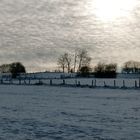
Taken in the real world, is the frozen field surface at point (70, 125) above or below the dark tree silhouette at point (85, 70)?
below

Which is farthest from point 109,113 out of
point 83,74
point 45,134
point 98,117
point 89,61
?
point 89,61

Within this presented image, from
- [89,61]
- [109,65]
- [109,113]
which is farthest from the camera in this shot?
[89,61]

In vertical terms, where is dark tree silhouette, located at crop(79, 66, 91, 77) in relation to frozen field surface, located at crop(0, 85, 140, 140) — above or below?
above

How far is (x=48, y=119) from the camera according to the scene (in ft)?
77.9

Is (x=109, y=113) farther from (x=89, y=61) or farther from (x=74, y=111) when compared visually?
(x=89, y=61)

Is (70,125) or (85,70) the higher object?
(85,70)

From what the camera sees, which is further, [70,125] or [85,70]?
[85,70]

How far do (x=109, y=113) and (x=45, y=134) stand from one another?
871 centimetres

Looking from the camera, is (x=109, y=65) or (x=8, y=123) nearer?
(x=8, y=123)

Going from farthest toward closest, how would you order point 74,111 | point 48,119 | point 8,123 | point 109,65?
1. point 109,65
2. point 74,111
3. point 48,119
4. point 8,123

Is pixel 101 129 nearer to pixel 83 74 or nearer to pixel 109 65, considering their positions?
pixel 83 74

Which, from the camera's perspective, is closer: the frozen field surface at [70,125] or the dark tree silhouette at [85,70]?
the frozen field surface at [70,125]

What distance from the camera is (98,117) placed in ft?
79.8

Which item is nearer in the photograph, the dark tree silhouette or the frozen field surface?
the frozen field surface
